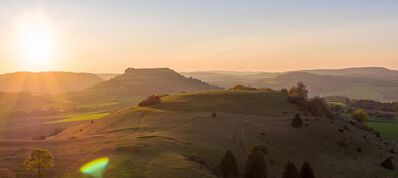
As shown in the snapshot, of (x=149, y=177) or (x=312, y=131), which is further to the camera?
(x=312, y=131)

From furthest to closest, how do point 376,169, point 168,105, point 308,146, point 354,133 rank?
point 168,105
point 354,133
point 308,146
point 376,169

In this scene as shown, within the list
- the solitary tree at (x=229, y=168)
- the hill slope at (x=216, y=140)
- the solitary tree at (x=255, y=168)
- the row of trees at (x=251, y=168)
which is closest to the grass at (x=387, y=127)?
the hill slope at (x=216, y=140)

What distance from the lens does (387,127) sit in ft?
442

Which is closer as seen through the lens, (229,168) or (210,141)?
(229,168)

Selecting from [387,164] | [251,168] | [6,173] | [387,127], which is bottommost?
[387,164]

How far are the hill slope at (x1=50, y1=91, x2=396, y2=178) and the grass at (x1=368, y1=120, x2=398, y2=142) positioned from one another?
753 inches

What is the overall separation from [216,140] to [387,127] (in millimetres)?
84098

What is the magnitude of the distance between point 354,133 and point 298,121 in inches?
678

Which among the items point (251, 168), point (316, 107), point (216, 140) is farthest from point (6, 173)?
point (316, 107)

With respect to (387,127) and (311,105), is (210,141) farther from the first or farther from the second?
(387,127)

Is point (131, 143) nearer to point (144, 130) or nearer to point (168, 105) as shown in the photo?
point (144, 130)

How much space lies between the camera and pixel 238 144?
7281cm

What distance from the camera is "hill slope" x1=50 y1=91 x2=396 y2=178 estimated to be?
5419cm

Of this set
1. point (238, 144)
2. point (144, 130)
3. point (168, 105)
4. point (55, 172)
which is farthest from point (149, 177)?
point (168, 105)
